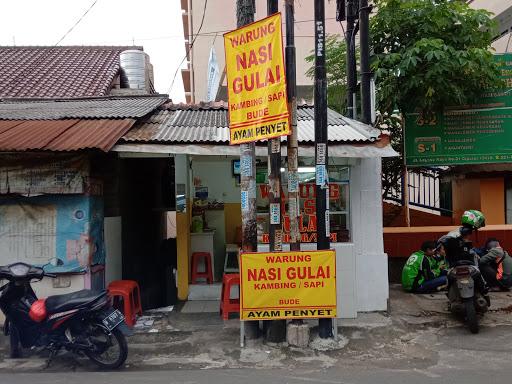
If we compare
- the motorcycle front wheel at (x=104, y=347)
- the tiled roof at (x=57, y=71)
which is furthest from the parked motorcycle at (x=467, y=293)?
the tiled roof at (x=57, y=71)

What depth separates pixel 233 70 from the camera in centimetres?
601

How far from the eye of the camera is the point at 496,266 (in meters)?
8.49

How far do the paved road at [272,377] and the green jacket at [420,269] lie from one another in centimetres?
336

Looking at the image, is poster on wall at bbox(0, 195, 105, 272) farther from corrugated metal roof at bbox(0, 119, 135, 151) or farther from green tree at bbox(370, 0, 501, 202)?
green tree at bbox(370, 0, 501, 202)

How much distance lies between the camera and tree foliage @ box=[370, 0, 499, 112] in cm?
919

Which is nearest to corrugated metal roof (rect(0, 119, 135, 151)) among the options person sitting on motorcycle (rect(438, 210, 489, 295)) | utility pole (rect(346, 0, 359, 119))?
utility pole (rect(346, 0, 359, 119))

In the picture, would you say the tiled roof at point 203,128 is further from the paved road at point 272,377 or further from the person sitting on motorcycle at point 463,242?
the paved road at point 272,377

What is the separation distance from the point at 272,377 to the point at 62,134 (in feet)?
13.5

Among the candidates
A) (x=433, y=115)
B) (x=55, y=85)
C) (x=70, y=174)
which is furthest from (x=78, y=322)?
(x=55, y=85)

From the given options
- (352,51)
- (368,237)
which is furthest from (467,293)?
(352,51)

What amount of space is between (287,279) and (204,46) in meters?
25.1

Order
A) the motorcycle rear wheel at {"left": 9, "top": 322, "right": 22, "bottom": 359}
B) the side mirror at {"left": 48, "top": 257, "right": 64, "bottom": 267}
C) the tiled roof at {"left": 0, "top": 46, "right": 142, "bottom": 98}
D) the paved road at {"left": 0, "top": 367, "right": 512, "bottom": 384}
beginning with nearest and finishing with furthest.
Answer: the paved road at {"left": 0, "top": 367, "right": 512, "bottom": 384}
the motorcycle rear wheel at {"left": 9, "top": 322, "right": 22, "bottom": 359}
the side mirror at {"left": 48, "top": 257, "right": 64, "bottom": 267}
the tiled roof at {"left": 0, "top": 46, "right": 142, "bottom": 98}

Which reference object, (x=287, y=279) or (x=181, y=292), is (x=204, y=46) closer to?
(x=181, y=292)

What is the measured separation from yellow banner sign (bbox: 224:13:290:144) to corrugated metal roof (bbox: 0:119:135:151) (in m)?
1.71
